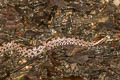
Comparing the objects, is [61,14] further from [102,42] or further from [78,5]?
[102,42]

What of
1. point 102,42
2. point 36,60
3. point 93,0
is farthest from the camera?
point 93,0

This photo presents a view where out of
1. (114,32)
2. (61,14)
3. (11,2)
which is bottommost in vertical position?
(114,32)

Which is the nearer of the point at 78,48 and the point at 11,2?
the point at 78,48

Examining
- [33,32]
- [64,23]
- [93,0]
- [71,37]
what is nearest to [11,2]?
[33,32]

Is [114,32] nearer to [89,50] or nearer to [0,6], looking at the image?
[89,50]

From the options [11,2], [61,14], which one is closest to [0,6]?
[11,2]

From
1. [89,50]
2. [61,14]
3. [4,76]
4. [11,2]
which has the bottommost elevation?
[4,76]

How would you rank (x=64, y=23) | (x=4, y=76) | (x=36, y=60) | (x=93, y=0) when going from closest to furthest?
(x=4, y=76) → (x=36, y=60) → (x=64, y=23) → (x=93, y=0)

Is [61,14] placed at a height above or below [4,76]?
above

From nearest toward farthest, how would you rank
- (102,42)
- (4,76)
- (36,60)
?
(4,76) < (36,60) < (102,42)
